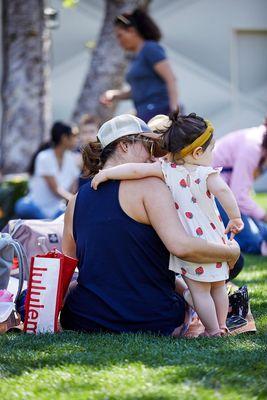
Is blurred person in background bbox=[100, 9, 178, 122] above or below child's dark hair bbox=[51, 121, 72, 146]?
above

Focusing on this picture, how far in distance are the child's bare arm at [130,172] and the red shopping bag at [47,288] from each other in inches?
16.6

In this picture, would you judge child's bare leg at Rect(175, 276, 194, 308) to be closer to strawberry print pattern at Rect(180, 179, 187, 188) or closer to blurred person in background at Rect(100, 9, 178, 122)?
strawberry print pattern at Rect(180, 179, 187, 188)

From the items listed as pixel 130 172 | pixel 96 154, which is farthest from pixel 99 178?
pixel 96 154

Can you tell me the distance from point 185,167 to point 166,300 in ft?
2.06

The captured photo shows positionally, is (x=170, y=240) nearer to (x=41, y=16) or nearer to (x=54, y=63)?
(x=41, y=16)

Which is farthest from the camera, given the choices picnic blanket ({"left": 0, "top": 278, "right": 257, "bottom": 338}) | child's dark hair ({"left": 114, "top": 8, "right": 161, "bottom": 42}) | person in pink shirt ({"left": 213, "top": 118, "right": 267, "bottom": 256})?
child's dark hair ({"left": 114, "top": 8, "right": 161, "bottom": 42})

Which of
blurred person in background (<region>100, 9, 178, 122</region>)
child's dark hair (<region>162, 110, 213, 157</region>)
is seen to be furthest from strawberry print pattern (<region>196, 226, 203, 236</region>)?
blurred person in background (<region>100, 9, 178, 122</region>)

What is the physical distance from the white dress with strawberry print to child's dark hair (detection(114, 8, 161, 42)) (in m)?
4.09

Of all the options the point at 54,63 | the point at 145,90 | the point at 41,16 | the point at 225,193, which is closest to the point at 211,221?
the point at 225,193

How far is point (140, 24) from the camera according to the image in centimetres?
822

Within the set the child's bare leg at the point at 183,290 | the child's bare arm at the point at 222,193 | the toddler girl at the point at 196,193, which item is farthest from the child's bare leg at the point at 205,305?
the child's bare arm at the point at 222,193

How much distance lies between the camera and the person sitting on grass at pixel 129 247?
4.23m

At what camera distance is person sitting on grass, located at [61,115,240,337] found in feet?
13.9

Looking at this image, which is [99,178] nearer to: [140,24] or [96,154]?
[96,154]
